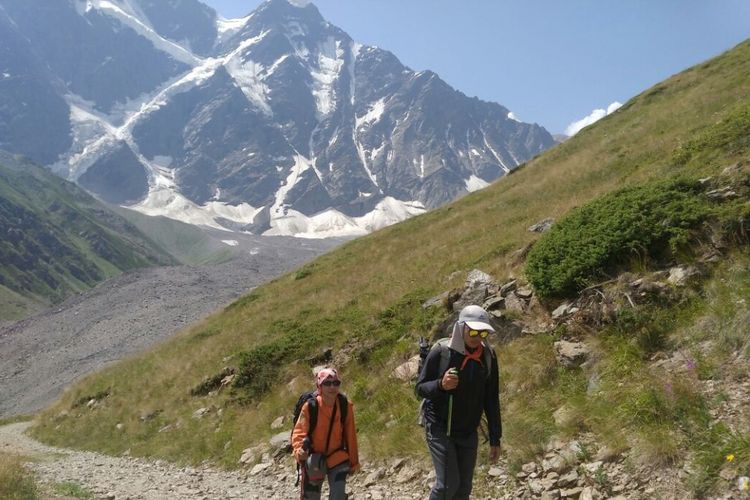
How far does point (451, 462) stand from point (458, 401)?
2.24 ft

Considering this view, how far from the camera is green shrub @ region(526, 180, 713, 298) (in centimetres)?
1007

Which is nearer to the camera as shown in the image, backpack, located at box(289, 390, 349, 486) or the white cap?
the white cap

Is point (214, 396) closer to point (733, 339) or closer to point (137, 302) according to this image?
point (733, 339)

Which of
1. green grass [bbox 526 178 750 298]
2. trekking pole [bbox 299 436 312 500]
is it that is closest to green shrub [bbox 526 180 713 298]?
green grass [bbox 526 178 750 298]

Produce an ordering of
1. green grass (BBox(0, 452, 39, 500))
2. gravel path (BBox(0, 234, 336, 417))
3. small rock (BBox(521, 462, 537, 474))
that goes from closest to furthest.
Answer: small rock (BBox(521, 462, 537, 474))
green grass (BBox(0, 452, 39, 500))
gravel path (BBox(0, 234, 336, 417))

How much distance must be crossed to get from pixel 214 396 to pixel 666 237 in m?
13.8

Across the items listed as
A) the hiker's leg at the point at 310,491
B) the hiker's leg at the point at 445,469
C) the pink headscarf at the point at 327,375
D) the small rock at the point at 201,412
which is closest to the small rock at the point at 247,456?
the small rock at the point at 201,412

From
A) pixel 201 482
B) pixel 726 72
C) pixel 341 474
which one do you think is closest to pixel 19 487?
pixel 201 482

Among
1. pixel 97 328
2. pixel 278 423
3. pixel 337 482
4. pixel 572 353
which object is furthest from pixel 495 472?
pixel 97 328

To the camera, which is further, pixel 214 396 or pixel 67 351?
pixel 67 351

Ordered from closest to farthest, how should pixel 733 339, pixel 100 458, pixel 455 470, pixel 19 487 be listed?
pixel 455 470, pixel 733 339, pixel 19 487, pixel 100 458

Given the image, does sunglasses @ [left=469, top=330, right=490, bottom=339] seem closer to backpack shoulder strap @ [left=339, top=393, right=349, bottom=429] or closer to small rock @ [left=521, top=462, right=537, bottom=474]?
backpack shoulder strap @ [left=339, top=393, right=349, bottom=429]

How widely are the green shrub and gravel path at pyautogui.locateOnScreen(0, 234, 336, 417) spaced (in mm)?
39659

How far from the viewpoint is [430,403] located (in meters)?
6.20
